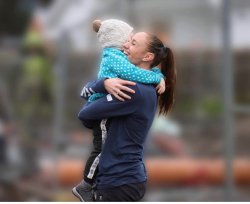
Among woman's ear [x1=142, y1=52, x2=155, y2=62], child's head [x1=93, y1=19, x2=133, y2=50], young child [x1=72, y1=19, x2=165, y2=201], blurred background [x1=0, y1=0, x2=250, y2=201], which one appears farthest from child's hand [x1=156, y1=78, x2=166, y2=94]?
blurred background [x1=0, y1=0, x2=250, y2=201]

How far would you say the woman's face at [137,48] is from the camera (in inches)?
134

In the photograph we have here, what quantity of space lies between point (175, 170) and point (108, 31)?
4438 mm

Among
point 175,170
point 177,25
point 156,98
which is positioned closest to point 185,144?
point 175,170

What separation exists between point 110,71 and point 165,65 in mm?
268

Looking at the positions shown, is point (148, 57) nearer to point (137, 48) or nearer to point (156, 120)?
point (137, 48)

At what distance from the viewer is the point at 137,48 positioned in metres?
3.40

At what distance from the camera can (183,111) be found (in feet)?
26.1

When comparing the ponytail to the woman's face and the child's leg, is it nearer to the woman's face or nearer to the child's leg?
the woman's face

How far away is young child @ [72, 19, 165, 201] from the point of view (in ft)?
11.0

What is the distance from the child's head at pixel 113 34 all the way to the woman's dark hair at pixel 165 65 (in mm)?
105

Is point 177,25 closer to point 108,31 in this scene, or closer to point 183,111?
point 183,111

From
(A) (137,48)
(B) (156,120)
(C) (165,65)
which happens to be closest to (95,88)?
(A) (137,48)

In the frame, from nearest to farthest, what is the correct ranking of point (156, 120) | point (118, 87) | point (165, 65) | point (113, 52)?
1. point (118, 87)
2. point (113, 52)
3. point (165, 65)
4. point (156, 120)

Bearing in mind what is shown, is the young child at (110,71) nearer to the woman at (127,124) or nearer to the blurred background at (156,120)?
the woman at (127,124)
